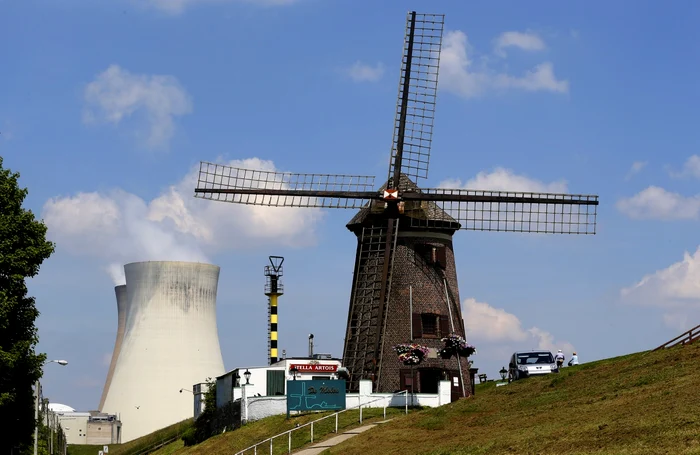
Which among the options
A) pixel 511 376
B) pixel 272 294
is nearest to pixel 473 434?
pixel 511 376

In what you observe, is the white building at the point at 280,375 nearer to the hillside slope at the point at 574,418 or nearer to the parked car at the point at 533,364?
the parked car at the point at 533,364

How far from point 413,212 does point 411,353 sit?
861 centimetres

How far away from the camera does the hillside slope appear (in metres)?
29.5

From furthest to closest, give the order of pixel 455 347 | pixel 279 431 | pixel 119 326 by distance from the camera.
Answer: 1. pixel 119 326
2. pixel 455 347
3. pixel 279 431

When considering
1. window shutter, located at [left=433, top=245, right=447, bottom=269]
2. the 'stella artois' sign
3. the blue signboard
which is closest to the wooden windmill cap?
window shutter, located at [left=433, top=245, right=447, bottom=269]

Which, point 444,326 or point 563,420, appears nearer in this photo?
point 563,420

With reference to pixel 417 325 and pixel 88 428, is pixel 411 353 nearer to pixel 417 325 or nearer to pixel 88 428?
pixel 417 325

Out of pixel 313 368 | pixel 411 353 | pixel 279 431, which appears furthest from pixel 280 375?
pixel 279 431

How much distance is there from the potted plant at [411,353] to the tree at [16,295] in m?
17.6

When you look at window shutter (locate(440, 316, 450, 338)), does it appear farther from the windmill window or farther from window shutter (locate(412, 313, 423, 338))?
window shutter (locate(412, 313, 423, 338))

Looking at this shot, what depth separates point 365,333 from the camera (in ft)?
183

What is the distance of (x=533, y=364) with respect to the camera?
51.9 meters

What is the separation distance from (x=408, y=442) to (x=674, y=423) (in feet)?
35.9

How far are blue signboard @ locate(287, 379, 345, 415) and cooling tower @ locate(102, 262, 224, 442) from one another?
48.4 m
